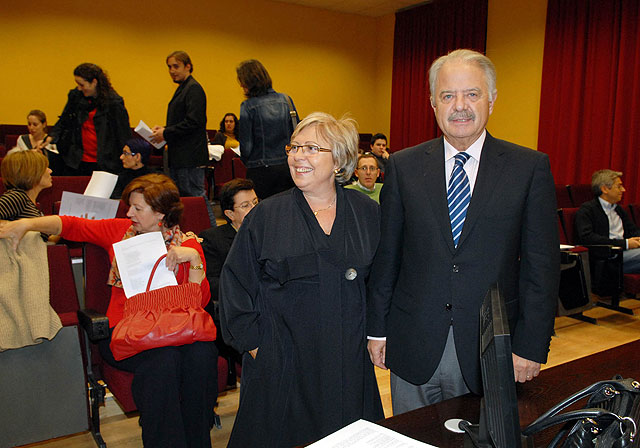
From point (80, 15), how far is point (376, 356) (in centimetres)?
897

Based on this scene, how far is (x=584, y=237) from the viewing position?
480 cm

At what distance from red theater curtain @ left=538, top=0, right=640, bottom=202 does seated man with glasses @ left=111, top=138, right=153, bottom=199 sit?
641 cm

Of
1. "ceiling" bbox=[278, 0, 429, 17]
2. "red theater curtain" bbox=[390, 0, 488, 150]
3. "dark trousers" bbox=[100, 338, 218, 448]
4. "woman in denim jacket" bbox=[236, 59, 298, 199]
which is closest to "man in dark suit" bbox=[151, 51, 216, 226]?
"woman in denim jacket" bbox=[236, 59, 298, 199]

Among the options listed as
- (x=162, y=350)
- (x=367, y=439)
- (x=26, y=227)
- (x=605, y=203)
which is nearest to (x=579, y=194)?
(x=605, y=203)

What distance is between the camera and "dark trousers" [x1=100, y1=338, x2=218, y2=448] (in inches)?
83.3

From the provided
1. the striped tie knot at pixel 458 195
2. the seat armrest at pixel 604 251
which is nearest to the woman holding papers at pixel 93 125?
the striped tie knot at pixel 458 195

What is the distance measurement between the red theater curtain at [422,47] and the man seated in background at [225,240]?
7686mm

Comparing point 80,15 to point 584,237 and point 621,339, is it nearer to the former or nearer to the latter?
point 584,237

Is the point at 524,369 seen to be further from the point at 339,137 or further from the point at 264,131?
the point at 264,131

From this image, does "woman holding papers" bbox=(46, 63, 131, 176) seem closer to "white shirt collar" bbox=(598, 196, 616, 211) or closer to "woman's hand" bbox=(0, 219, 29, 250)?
"woman's hand" bbox=(0, 219, 29, 250)

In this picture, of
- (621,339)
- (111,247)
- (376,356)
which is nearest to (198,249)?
(111,247)

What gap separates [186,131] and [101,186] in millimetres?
993

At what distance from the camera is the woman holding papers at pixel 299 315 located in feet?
5.37

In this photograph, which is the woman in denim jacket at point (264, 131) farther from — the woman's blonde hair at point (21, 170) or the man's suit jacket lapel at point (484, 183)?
the man's suit jacket lapel at point (484, 183)
